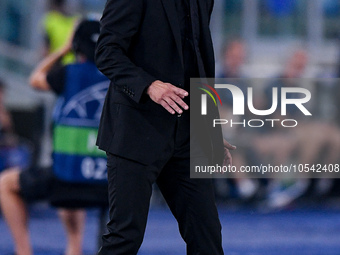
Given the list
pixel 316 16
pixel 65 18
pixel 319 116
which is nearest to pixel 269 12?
pixel 316 16

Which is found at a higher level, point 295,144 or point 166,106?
point 166,106

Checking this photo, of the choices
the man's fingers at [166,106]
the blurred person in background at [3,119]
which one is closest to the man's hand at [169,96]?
the man's fingers at [166,106]

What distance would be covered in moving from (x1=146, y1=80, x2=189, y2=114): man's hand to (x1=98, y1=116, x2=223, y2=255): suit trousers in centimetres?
23

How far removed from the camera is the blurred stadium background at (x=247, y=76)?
711 cm

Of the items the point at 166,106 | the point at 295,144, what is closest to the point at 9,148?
the point at 295,144

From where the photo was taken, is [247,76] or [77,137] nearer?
[77,137]

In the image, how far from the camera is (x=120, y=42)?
340 centimetres

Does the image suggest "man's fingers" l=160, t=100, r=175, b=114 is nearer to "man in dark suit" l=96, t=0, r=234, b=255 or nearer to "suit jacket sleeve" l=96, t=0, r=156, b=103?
"man in dark suit" l=96, t=0, r=234, b=255

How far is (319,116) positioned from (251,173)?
1.09m

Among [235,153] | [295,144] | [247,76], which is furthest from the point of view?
[247,76]

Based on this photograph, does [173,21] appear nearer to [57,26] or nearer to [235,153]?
[235,153]

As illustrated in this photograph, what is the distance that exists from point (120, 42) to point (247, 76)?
6.61m

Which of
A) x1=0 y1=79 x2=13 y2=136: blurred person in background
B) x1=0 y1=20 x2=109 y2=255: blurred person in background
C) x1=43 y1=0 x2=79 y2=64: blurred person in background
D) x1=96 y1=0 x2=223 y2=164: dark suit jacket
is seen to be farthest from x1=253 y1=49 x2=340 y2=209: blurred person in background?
x1=96 y1=0 x2=223 y2=164: dark suit jacket

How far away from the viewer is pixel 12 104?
9.82 meters
